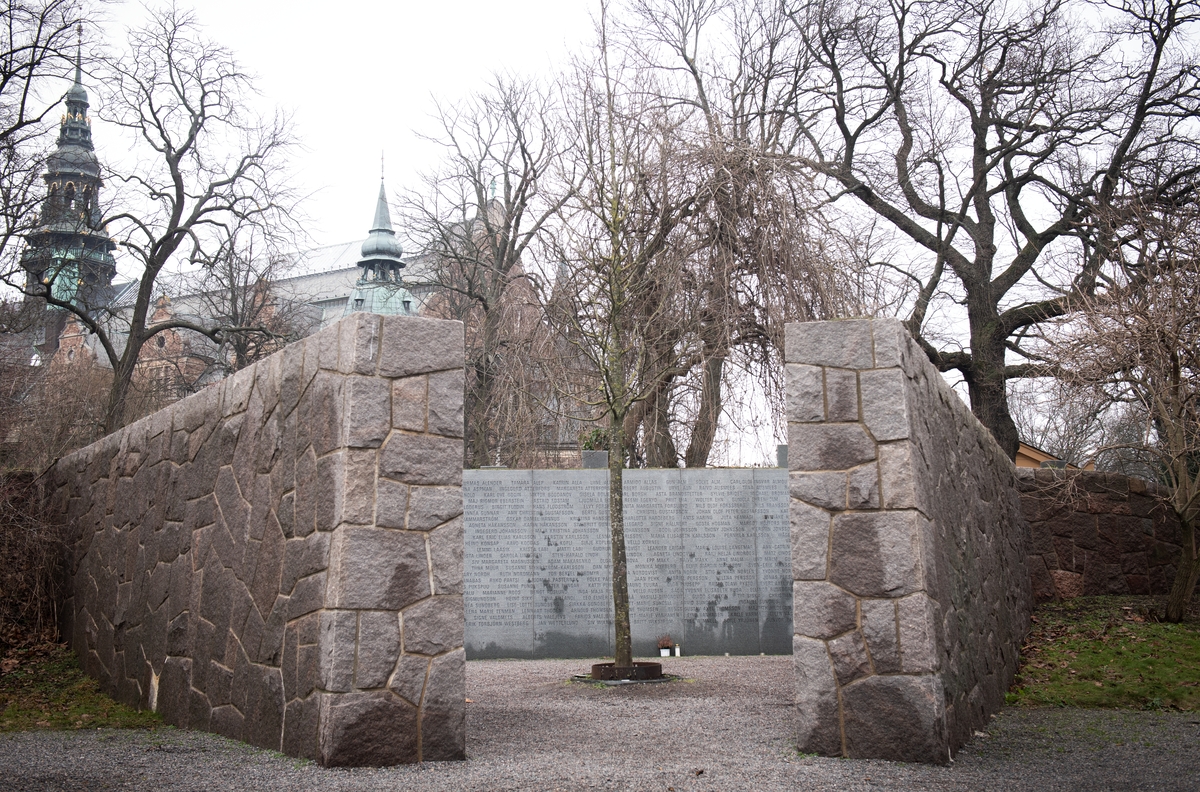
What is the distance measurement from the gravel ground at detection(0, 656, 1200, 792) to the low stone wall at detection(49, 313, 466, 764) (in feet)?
0.74

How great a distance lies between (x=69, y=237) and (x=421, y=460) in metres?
13.3

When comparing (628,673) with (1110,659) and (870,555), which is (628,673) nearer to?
(1110,659)

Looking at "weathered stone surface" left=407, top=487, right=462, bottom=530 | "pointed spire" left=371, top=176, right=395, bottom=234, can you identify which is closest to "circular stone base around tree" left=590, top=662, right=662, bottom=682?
"weathered stone surface" left=407, top=487, right=462, bottom=530

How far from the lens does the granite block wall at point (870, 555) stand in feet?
14.8

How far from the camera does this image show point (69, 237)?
15.4m

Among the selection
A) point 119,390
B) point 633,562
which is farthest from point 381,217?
point 633,562

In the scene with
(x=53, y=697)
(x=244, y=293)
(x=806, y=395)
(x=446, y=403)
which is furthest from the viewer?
(x=244, y=293)

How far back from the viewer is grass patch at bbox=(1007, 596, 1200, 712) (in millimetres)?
6852

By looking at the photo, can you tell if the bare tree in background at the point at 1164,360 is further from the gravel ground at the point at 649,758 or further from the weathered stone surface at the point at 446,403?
A: the weathered stone surface at the point at 446,403

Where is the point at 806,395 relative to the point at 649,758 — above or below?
above

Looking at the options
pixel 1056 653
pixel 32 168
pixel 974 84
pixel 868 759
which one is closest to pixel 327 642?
pixel 868 759

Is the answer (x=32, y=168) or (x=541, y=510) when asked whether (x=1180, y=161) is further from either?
(x=32, y=168)

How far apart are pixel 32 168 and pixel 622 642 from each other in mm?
9442

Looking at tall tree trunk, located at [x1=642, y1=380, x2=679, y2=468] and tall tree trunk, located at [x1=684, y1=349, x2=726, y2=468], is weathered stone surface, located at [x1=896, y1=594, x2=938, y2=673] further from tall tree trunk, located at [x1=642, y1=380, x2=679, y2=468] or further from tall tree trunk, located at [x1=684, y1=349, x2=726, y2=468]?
tall tree trunk, located at [x1=642, y1=380, x2=679, y2=468]
